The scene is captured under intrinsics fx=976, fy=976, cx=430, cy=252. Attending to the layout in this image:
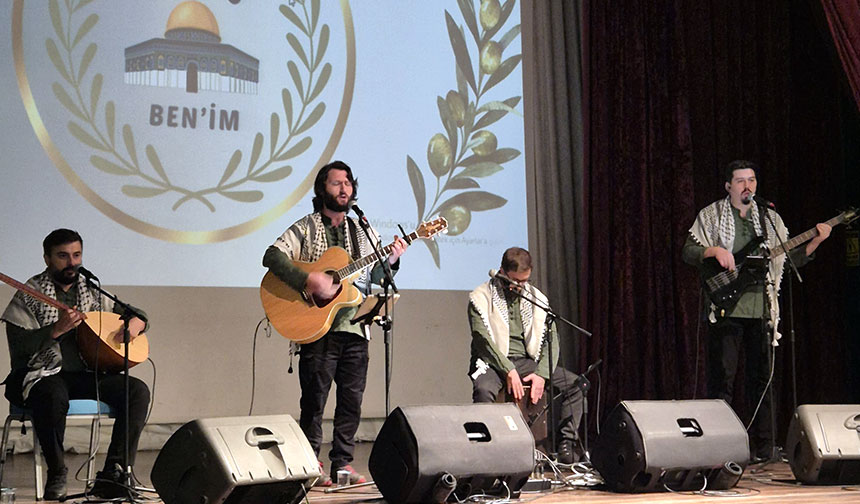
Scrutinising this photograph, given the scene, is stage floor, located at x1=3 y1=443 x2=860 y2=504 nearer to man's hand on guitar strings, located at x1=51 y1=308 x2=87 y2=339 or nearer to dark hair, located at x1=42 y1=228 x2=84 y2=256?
man's hand on guitar strings, located at x1=51 y1=308 x2=87 y2=339

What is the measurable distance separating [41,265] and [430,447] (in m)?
2.87

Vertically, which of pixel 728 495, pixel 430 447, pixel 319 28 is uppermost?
pixel 319 28

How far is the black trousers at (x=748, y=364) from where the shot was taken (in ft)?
16.3

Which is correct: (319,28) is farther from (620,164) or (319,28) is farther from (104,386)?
(104,386)

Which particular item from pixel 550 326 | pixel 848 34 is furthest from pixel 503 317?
pixel 848 34

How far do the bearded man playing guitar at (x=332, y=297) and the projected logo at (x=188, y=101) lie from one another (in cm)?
151

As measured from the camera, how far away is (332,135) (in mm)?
5836

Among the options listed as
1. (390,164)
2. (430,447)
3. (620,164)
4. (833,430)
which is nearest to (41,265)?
(390,164)

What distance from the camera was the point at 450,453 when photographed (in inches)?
131

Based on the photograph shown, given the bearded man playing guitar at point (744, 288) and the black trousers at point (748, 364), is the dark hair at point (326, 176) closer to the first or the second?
the bearded man playing guitar at point (744, 288)

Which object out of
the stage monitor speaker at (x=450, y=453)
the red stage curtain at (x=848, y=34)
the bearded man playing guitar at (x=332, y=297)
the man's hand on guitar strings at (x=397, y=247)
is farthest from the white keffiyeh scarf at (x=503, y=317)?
the red stage curtain at (x=848, y=34)

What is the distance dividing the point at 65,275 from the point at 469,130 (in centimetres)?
295

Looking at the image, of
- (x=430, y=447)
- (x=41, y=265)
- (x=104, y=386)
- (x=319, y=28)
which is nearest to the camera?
(x=430, y=447)

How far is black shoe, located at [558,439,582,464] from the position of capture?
4875 millimetres
